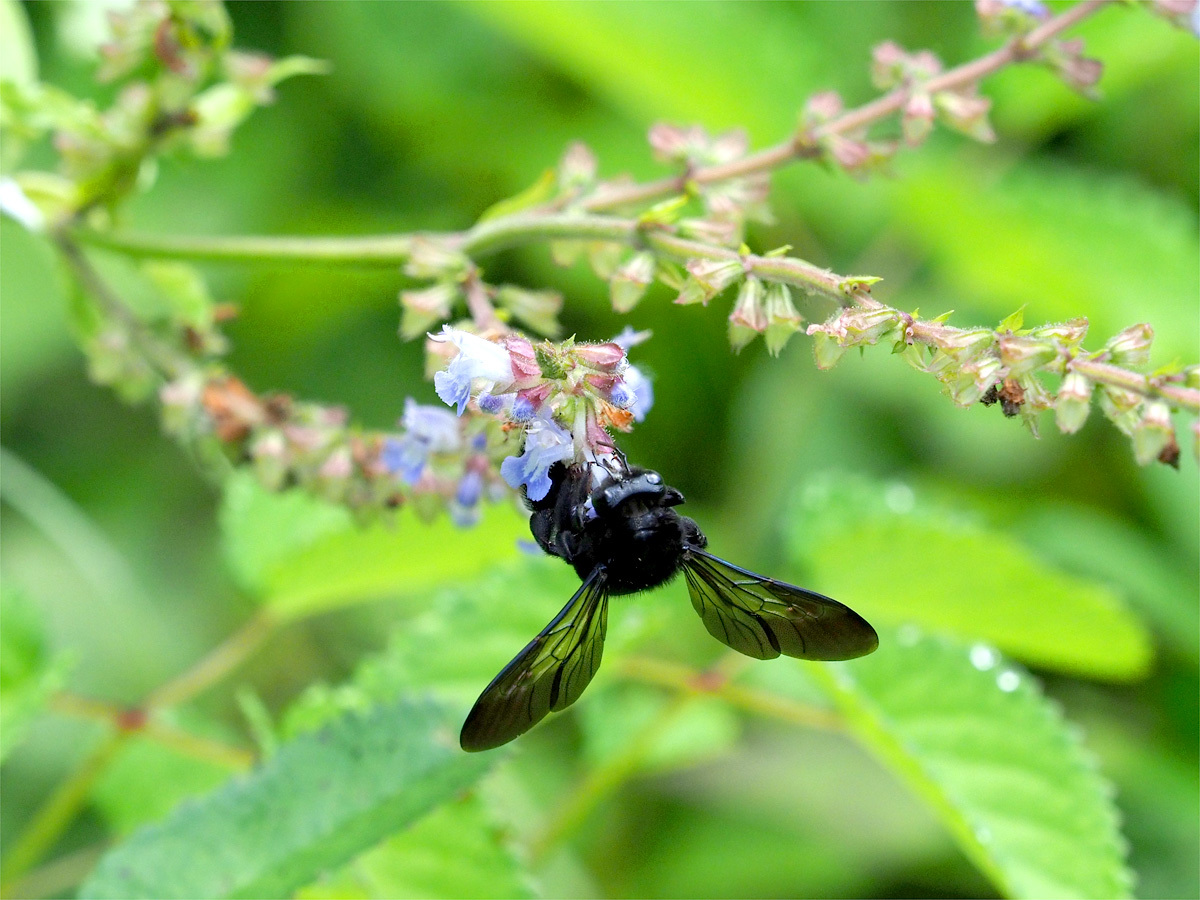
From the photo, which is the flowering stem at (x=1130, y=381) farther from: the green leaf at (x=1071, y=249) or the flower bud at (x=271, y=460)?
the green leaf at (x=1071, y=249)

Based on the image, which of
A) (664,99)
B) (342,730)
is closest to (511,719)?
(342,730)

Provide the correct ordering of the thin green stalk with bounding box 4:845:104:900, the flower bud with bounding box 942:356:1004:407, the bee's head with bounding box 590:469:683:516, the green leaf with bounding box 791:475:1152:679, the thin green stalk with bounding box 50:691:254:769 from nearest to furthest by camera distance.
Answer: the flower bud with bounding box 942:356:1004:407
the bee's head with bounding box 590:469:683:516
the thin green stalk with bounding box 50:691:254:769
the green leaf with bounding box 791:475:1152:679
the thin green stalk with bounding box 4:845:104:900

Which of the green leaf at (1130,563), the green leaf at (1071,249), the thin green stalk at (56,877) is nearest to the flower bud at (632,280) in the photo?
the thin green stalk at (56,877)

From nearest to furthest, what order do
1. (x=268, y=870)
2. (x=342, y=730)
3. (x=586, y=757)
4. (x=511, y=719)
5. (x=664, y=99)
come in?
(x=511, y=719) → (x=268, y=870) → (x=342, y=730) → (x=586, y=757) → (x=664, y=99)

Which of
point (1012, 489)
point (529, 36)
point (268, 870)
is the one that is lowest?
point (268, 870)

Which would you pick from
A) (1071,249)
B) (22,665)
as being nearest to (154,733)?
(22,665)

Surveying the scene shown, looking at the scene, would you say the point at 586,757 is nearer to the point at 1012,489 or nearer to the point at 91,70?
the point at 1012,489

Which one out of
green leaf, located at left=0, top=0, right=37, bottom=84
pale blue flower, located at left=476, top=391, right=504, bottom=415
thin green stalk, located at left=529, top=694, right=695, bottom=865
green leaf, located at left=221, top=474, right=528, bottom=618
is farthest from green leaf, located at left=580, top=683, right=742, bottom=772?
green leaf, located at left=0, top=0, right=37, bottom=84

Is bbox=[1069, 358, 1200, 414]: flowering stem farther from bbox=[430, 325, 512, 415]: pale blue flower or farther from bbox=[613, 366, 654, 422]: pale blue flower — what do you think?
bbox=[430, 325, 512, 415]: pale blue flower
